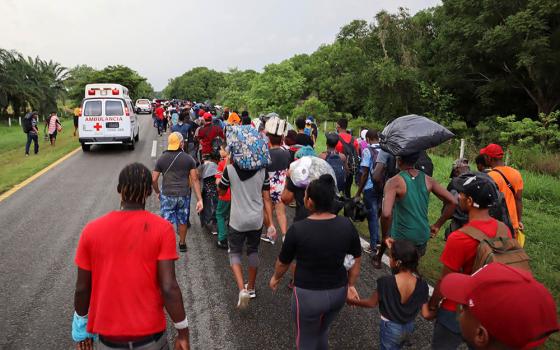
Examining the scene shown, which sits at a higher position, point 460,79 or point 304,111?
point 460,79

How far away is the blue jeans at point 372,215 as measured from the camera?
621 centimetres

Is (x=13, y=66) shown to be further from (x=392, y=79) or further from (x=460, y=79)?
(x=460, y=79)

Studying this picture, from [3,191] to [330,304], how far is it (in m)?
9.74

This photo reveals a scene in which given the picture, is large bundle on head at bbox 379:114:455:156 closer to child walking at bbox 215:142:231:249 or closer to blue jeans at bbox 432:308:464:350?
blue jeans at bbox 432:308:464:350

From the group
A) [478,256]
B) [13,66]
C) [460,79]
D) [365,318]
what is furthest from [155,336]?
[13,66]

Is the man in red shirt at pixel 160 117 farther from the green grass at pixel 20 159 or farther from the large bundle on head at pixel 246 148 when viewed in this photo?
the large bundle on head at pixel 246 148

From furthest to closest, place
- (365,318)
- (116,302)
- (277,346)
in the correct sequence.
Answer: (365,318) < (277,346) < (116,302)

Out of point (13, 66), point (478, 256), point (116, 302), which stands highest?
point (13, 66)

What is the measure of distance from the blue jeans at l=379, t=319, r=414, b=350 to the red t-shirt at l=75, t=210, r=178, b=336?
1667 mm

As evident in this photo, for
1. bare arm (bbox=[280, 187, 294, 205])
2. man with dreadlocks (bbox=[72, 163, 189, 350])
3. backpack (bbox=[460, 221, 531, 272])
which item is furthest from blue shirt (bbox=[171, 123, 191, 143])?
backpack (bbox=[460, 221, 531, 272])

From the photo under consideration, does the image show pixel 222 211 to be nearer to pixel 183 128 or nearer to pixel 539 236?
pixel 539 236

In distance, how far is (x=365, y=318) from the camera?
442 cm

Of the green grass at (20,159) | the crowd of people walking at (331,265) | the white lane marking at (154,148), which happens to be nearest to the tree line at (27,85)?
the green grass at (20,159)

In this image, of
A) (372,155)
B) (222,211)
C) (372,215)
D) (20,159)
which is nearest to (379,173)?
(372,155)
